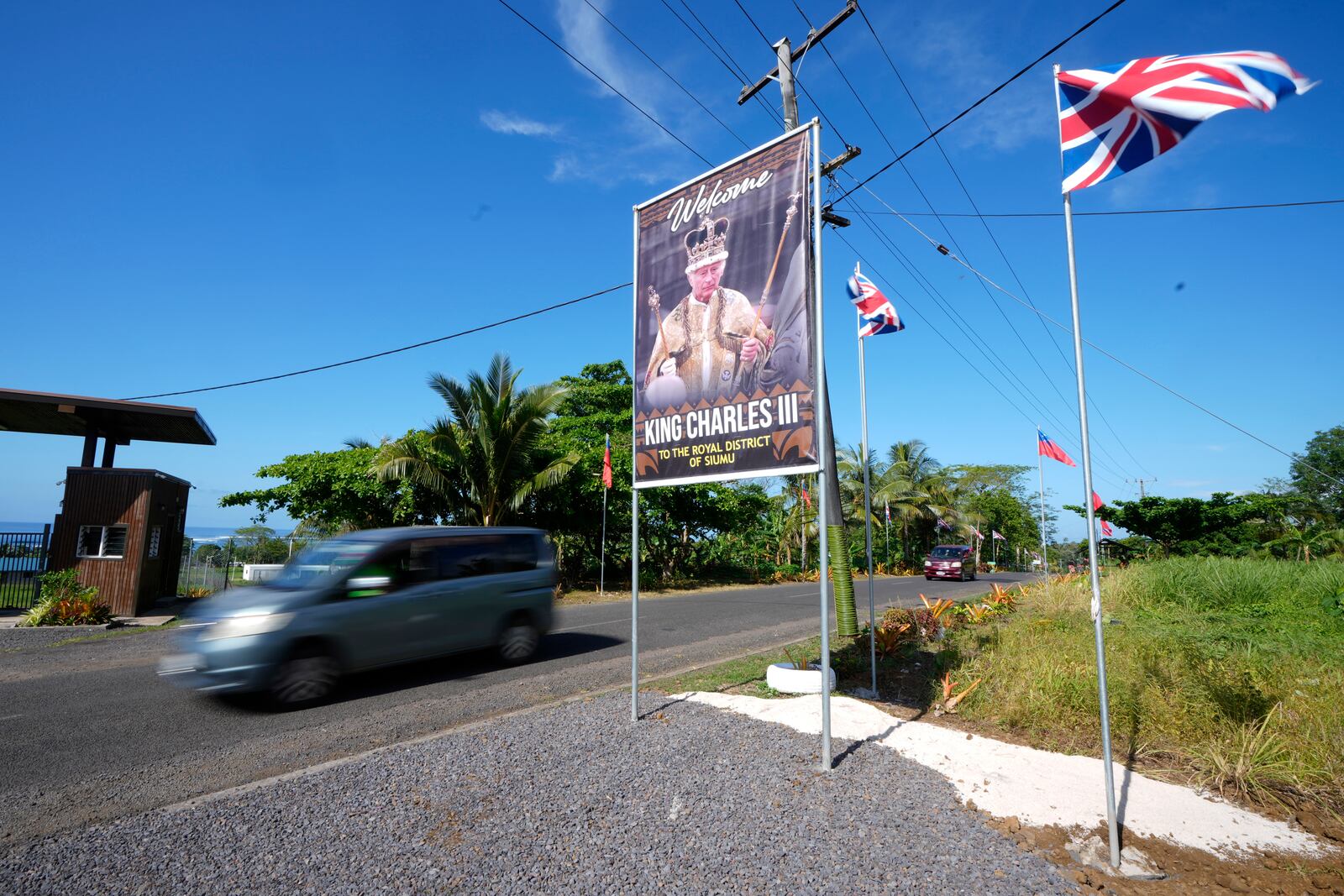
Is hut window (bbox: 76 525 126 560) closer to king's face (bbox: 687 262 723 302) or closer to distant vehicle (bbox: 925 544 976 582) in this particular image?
king's face (bbox: 687 262 723 302)

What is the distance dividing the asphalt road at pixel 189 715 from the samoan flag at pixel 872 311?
5.01 m

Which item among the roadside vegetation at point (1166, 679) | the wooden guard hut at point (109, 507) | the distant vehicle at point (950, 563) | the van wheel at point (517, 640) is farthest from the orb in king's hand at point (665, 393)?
the distant vehicle at point (950, 563)

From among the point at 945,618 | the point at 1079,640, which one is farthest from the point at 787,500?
the point at 1079,640

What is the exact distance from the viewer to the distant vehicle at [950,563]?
28.8 metres

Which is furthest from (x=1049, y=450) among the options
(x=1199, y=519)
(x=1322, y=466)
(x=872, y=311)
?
(x=1322, y=466)

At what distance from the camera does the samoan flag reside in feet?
28.4

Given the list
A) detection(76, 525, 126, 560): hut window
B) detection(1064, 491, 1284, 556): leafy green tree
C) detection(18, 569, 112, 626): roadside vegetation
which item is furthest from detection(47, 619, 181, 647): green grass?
detection(1064, 491, 1284, 556): leafy green tree

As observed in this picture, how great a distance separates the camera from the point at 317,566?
748cm

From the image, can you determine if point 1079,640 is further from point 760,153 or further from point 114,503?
point 114,503

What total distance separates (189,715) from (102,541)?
10620 mm

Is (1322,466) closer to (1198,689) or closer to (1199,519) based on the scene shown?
(1199,519)

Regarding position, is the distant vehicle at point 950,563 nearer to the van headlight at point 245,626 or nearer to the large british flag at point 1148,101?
the large british flag at point 1148,101

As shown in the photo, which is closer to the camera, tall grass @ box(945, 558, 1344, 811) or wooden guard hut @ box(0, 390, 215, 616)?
tall grass @ box(945, 558, 1344, 811)

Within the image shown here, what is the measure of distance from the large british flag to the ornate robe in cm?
244
